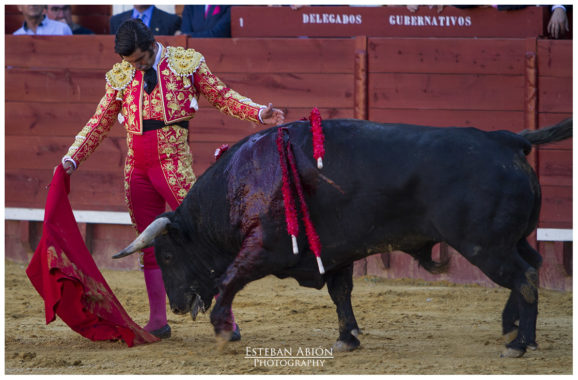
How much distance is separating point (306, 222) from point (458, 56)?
2.78 meters

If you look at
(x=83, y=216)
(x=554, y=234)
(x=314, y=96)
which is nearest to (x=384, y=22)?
(x=314, y=96)

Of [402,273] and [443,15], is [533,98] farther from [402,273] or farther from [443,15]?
[402,273]

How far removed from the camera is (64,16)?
7.23m

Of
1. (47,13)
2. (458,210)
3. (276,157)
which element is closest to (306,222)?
(276,157)

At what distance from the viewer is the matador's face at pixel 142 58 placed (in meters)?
4.22

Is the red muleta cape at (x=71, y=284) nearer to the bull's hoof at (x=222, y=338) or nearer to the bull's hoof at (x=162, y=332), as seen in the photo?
the bull's hoof at (x=162, y=332)

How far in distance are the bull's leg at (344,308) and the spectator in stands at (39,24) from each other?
12.0 feet

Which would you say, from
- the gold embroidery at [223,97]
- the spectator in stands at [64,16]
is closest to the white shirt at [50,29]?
the spectator in stands at [64,16]

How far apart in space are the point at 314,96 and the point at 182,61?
219cm

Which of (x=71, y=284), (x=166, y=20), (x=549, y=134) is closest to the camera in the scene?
(x=549, y=134)

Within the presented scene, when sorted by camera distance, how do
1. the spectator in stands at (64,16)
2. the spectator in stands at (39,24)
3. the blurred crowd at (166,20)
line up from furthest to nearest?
the spectator in stands at (64,16), the spectator in stands at (39,24), the blurred crowd at (166,20)

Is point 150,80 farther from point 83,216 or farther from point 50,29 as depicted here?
point 50,29

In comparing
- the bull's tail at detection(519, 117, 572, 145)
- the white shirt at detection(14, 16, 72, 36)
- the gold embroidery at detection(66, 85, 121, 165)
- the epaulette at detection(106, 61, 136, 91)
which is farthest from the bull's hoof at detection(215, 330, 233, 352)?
the white shirt at detection(14, 16, 72, 36)

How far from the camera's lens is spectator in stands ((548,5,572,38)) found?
6043mm
